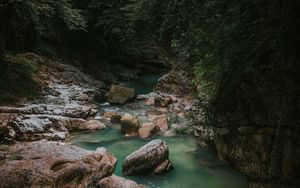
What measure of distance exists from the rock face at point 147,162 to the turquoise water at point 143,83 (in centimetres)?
1049

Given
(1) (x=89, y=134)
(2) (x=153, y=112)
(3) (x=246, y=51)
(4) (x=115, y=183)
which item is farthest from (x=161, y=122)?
(3) (x=246, y=51)

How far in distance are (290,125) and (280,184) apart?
44.3 inches

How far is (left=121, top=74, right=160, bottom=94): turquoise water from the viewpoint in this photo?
20219 millimetres

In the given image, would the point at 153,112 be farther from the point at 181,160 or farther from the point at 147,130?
the point at 181,160

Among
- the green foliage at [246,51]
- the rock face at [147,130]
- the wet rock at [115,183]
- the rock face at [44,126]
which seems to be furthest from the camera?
the rock face at [147,130]

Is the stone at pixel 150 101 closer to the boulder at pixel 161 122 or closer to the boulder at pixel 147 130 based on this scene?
the boulder at pixel 161 122

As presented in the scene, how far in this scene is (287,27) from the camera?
5633 millimetres

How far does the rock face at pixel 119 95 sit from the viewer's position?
16.0 m

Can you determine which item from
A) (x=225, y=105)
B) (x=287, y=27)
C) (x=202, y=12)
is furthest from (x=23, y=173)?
(x=287, y=27)

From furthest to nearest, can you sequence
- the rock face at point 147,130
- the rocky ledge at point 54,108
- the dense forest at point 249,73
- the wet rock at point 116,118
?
1. the wet rock at point 116,118
2. the rock face at point 147,130
3. the rocky ledge at point 54,108
4. the dense forest at point 249,73

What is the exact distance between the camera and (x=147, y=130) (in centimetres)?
1191

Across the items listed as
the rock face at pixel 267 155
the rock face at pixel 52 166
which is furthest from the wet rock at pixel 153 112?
the rock face at pixel 267 155

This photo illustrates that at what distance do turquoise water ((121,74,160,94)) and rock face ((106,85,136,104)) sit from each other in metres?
3.07

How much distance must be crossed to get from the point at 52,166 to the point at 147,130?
5032mm
